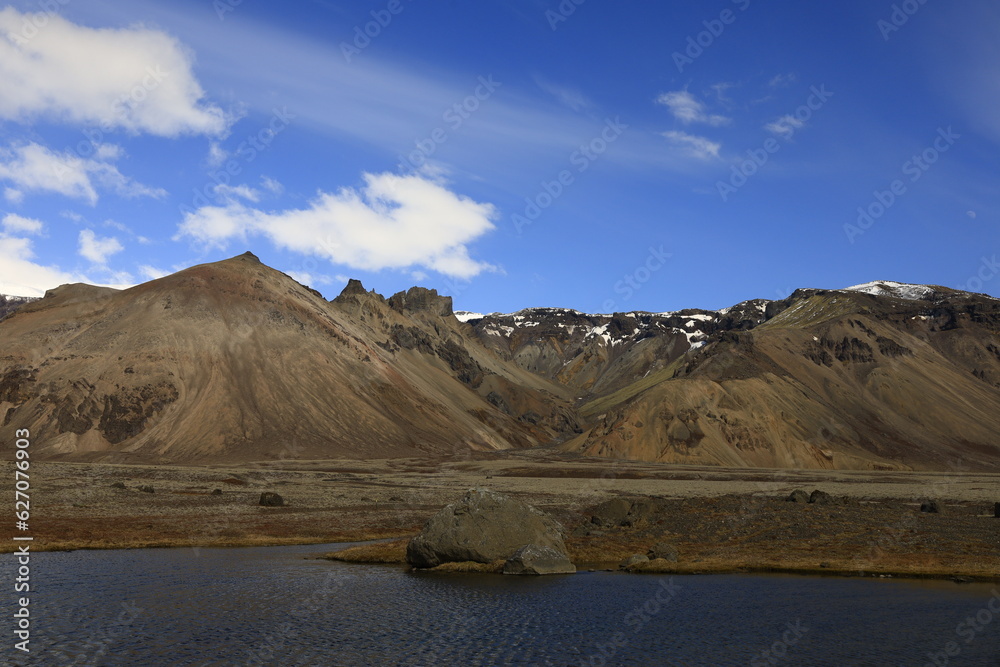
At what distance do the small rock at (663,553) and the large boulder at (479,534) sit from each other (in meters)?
5.33

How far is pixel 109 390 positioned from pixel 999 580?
170048 mm

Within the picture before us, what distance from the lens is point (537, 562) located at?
134 feet

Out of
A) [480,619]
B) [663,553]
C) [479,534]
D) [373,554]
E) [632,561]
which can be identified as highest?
[479,534]

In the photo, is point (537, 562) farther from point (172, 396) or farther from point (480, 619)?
point (172, 396)

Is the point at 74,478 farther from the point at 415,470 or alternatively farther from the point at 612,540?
the point at 612,540

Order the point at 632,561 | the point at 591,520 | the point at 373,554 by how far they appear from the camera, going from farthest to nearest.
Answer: the point at 591,520 < the point at 373,554 < the point at 632,561

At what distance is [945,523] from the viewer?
181 feet

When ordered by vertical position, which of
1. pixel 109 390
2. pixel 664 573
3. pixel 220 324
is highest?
pixel 220 324

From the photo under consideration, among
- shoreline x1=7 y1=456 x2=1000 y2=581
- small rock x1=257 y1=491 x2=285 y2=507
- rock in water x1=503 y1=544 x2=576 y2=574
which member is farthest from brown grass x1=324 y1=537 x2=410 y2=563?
small rock x1=257 y1=491 x2=285 y2=507

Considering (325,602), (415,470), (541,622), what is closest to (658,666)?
(541,622)

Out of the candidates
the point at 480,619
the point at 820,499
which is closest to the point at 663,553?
the point at 480,619

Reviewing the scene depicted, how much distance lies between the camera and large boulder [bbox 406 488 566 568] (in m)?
42.1

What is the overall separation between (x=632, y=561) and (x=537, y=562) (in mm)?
5997

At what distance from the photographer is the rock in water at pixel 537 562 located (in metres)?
40.5
